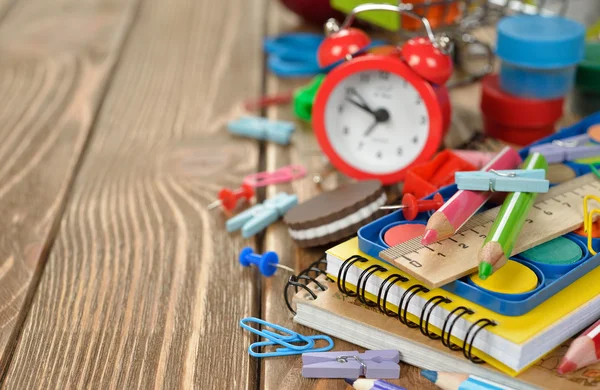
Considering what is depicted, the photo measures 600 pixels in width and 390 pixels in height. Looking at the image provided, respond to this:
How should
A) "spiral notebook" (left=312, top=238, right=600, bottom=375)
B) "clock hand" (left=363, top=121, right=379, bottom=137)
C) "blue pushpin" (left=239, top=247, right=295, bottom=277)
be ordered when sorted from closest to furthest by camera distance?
"spiral notebook" (left=312, top=238, right=600, bottom=375) < "blue pushpin" (left=239, top=247, right=295, bottom=277) < "clock hand" (left=363, top=121, right=379, bottom=137)

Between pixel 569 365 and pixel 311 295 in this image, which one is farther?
pixel 311 295

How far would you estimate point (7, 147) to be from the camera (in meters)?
1.33

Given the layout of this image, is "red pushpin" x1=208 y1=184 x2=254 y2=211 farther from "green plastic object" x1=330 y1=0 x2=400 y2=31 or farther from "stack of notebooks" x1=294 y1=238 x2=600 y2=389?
"green plastic object" x1=330 y1=0 x2=400 y2=31

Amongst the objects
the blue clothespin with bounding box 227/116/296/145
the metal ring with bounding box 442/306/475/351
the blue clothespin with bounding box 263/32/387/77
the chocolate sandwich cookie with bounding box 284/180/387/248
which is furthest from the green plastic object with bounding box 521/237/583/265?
the blue clothespin with bounding box 263/32/387/77

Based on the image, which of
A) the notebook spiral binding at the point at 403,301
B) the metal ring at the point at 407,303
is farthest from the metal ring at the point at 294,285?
the metal ring at the point at 407,303

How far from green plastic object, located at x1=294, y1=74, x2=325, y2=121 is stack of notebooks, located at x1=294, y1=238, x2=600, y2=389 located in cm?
50

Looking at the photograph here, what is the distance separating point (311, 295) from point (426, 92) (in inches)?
14.5

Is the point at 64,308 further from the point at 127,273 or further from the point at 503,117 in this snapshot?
the point at 503,117

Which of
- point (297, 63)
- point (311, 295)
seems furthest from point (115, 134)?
point (311, 295)

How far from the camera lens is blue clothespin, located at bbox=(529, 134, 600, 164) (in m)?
1.02

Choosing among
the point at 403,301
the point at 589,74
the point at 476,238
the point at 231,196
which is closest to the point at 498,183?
the point at 476,238

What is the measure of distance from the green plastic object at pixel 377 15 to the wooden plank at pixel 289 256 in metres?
0.16

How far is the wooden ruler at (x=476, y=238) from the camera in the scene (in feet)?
2.47

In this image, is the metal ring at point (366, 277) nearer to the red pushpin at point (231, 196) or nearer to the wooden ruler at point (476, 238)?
the wooden ruler at point (476, 238)
